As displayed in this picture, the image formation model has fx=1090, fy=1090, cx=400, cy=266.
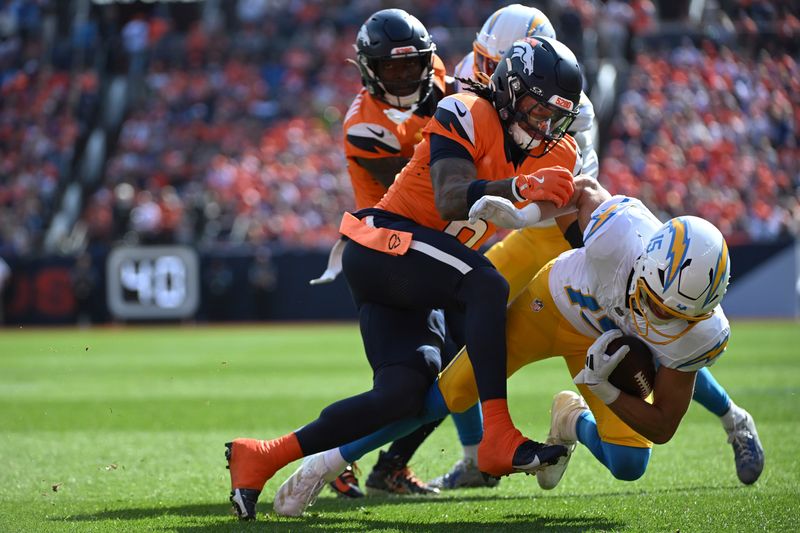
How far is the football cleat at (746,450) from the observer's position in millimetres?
4785

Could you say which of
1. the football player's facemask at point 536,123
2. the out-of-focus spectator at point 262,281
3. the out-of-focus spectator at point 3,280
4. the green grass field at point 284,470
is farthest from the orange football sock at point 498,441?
the out-of-focus spectator at point 3,280

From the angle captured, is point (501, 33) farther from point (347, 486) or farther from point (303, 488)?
point (303, 488)

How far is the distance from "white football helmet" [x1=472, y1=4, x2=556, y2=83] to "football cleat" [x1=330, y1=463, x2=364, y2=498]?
6.61 feet

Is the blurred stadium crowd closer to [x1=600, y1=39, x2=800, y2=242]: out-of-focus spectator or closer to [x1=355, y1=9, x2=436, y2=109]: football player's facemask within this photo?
[x1=600, y1=39, x2=800, y2=242]: out-of-focus spectator

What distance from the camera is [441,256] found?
13.9ft

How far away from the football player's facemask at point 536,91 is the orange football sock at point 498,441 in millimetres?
1105

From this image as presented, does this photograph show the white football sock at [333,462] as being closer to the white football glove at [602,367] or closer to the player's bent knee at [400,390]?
the player's bent knee at [400,390]

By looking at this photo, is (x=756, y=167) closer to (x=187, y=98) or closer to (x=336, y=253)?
(x=187, y=98)

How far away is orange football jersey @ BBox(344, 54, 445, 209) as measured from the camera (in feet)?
17.4

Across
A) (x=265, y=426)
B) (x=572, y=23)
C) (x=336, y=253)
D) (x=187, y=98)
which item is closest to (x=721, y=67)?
(x=572, y=23)

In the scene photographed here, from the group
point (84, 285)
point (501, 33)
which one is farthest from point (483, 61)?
point (84, 285)

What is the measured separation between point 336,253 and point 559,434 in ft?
4.39

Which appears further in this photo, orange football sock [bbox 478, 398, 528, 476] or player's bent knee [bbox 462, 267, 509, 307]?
player's bent knee [bbox 462, 267, 509, 307]

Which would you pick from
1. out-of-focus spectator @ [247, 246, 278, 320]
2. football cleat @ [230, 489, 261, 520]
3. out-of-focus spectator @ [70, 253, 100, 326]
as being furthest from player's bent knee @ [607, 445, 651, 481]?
out-of-focus spectator @ [70, 253, 100, 326]
